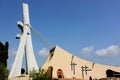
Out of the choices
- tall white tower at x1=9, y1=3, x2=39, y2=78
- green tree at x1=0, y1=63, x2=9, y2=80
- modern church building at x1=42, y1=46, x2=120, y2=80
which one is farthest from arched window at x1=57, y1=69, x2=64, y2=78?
green tree at x1=0, y1=63, x2=9, y2=80

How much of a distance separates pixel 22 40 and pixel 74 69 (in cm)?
959

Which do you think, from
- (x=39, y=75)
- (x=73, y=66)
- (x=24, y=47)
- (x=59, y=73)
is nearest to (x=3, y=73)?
(x=39, y=75)

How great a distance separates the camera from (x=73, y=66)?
160 feet

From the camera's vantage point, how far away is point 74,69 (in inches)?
1924

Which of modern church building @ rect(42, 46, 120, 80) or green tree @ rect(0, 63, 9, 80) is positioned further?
modern church building @ rect(42, 46, 120, 80)

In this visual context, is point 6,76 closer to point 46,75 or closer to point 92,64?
point 46,75

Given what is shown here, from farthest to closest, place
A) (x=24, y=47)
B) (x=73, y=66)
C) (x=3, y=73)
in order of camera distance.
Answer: (x=73, y=66)
(x=24, y=47)
(x=3, y=73)

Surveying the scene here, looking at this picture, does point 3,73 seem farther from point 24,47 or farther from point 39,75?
point 24,47

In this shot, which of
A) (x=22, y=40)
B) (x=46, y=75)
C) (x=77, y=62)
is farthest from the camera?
(x=77, y=62)

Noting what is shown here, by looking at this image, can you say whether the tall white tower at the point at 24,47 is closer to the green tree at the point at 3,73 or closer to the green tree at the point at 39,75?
the green tree at the point at 3,73

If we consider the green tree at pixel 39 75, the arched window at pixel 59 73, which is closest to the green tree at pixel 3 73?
the green tree at pixel 39 75

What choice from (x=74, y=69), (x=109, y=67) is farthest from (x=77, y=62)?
(x=109, y=67)

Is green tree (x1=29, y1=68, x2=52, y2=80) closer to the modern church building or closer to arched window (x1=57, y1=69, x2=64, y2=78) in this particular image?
arched window (x1=57, y1=69, x2=64, y2=78)

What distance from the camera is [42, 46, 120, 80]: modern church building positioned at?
48188mm
